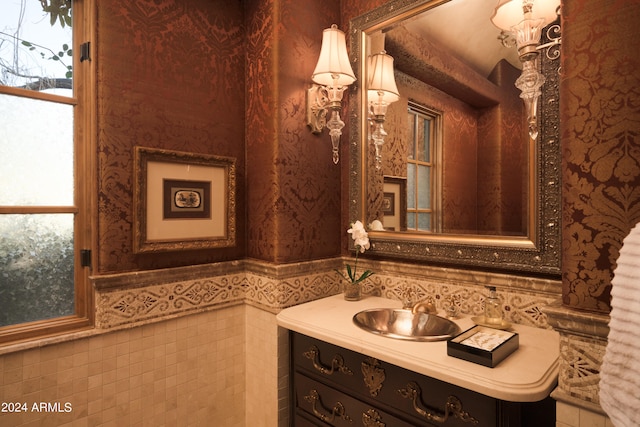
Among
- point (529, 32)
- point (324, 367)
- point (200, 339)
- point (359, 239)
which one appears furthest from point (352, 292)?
point (529, 32)

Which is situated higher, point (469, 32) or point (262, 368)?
point (469, 32)

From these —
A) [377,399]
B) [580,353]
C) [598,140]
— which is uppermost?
[598,140]

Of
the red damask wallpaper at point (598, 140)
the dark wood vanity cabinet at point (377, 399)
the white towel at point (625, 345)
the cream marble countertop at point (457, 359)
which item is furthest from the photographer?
the dark wood vanity cabinet at point (377, 399)

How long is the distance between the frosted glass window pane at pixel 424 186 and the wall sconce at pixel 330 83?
0.43m

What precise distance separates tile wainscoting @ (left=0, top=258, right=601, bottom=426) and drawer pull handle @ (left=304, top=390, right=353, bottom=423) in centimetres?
29

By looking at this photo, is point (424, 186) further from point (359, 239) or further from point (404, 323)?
point (404, 323)

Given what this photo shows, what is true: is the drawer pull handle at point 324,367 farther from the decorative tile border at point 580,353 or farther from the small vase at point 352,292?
the decorative tile border at point 580,353

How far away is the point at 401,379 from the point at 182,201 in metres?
1.27

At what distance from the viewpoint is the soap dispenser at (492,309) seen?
1.40 metres

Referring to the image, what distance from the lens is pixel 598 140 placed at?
2.86ft

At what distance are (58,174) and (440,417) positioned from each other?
175 centimetres

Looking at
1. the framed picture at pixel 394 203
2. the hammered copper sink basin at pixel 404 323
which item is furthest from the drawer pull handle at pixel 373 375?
the framed picture at pixel 394 203

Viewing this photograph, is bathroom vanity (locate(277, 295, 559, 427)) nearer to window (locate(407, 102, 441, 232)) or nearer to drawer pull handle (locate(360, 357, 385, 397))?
drawer pull handle (locate(360, 357, 385, 397))

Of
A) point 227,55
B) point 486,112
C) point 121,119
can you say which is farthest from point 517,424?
point 227,55
